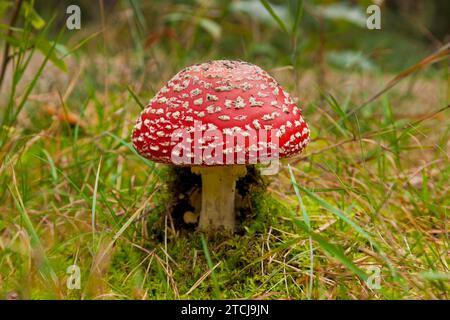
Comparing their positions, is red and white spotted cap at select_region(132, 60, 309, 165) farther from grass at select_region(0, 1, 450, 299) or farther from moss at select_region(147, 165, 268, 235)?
moss at select_region(147, 165, 268, 235)

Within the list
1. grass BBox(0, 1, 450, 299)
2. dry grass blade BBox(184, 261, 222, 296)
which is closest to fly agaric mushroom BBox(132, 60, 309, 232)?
grass BBox(0, 1, 450, 299)

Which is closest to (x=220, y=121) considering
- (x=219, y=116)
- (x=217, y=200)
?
(x=219, y=116)

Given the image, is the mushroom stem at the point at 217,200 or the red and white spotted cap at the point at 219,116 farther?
the mushroom stem at the point at 217,200

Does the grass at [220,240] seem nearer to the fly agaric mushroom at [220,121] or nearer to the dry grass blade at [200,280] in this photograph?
the dry grass blade at [200,280]

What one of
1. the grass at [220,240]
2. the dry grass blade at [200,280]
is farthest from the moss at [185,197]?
the dry grass blade at [200,280]

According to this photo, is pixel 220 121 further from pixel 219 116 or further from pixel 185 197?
pixel 185 197

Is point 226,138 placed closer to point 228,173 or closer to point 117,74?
point 228,173

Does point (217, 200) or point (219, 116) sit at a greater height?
point (219, 116)

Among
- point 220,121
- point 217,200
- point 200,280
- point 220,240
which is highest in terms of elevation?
point 220,121
